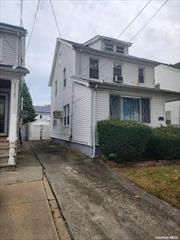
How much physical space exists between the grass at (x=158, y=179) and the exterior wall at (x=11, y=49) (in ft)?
29.4

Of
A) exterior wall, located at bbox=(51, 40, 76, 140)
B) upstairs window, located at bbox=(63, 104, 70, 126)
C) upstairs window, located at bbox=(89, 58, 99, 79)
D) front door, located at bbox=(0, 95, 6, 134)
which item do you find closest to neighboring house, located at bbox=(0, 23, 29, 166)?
front door, located at bbox=(0, 95, 6, 134)

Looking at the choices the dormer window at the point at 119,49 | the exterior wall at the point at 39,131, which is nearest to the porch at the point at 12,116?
the dormer window at the point at 119,49

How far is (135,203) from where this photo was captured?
5.11 meters

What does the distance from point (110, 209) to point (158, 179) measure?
8.32ft

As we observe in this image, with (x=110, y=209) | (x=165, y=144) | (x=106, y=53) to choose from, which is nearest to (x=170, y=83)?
(x=106, y=53)

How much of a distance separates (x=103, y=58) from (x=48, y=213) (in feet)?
44.8

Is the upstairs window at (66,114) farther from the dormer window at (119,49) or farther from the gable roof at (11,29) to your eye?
the dormer window at (119,49)

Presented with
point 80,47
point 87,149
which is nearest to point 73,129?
point 87,149

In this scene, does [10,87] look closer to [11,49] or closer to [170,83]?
[11,49]

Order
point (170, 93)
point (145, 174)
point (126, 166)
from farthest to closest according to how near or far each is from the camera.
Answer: point (170, 93) → point (126, 166) → point (145, 174)

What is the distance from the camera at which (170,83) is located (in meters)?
20.9

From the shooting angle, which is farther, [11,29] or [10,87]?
[11,29]

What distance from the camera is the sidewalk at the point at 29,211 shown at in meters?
3.72

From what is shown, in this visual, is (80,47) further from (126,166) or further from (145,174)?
(145,174)
